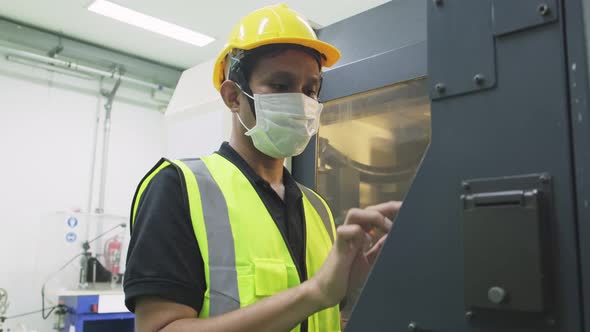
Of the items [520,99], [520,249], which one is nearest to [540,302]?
[520,249]

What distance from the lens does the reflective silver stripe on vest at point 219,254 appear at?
895mm

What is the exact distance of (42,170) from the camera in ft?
13.2

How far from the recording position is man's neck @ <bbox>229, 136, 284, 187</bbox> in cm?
118

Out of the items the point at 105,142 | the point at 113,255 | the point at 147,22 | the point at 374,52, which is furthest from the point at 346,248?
the point at 105,142

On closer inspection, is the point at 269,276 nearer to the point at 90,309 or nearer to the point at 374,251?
the point at 374,251

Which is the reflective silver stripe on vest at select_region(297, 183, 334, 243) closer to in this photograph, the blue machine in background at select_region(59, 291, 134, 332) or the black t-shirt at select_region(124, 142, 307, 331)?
the black t-shirt at select_region(124, 142, 307, 331)

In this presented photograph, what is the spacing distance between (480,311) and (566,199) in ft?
0.49

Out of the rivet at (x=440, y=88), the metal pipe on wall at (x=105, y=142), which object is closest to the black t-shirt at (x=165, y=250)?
the rivet at (x=440, y=88)

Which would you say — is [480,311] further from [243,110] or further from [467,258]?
[243,110]

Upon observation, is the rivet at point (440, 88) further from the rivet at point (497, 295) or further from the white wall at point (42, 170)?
the white wall at point (42, 170)

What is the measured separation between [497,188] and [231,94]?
0.75m

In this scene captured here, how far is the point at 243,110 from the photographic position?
116cm

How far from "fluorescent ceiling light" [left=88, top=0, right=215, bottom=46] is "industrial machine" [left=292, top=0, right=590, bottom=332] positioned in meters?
3.38

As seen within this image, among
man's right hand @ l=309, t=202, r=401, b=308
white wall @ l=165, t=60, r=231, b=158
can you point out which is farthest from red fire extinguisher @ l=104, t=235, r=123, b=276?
man's right hand @ l=309, t=202, r=401, b=308
